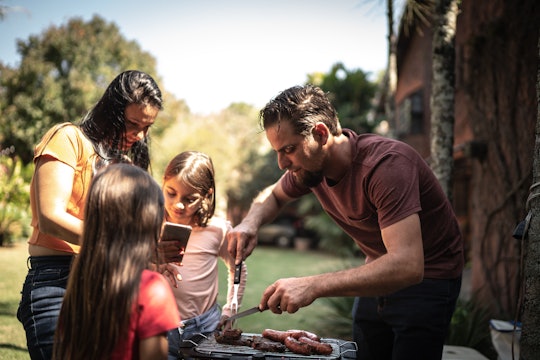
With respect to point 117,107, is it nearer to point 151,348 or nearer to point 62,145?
point 62,145

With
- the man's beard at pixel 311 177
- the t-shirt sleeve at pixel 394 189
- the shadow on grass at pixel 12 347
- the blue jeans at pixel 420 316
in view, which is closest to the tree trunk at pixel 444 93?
the blue jeans at pixel 420 316

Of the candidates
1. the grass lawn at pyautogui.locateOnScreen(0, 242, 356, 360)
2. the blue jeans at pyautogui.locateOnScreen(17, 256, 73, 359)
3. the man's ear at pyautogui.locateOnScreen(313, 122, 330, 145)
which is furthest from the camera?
the grass lawn at pyautogui.locateOnScreen(0, 242, 356, 360)

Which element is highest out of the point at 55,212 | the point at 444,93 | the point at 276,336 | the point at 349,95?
the point at 349,95

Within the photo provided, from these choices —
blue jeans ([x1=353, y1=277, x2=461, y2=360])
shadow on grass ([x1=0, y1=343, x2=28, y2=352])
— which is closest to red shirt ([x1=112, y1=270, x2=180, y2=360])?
blue jeans ([x1=353, y1=277, x2=461, y2=360])

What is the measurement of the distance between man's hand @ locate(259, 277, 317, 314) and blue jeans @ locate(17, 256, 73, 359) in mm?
935

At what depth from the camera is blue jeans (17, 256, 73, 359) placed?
208cm

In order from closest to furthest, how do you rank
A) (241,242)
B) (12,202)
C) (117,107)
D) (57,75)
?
(117,107) → (241,242) → (12,202) → (57,75)

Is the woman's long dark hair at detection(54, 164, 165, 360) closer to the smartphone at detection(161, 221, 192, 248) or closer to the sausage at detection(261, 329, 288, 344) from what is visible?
the smartphone at detection(161, 221, 192, 248)

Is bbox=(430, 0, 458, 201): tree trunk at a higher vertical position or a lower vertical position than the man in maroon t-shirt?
higher

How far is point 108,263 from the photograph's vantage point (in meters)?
1.74

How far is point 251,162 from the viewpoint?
24.7 m

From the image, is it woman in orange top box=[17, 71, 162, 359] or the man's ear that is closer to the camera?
woman in orange top box=[17, 71, 162, 359]

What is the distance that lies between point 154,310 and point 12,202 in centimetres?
1216

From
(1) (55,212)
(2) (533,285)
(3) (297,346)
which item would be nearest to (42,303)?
(1) (55,212)
